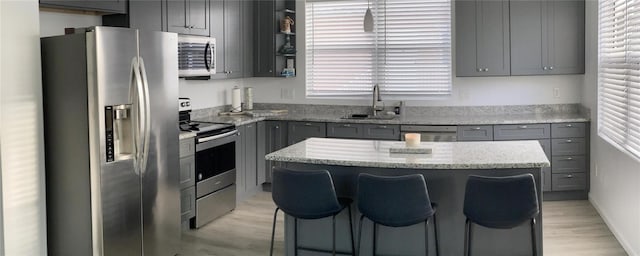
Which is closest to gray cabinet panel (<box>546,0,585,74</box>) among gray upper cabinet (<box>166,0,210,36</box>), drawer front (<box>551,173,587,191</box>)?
drawer front (<box>551,173,587,191</box>)

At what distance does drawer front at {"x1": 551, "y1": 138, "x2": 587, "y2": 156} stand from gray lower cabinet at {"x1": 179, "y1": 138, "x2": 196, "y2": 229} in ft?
11.7

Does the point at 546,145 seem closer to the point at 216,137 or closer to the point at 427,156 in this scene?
the point at 427,156

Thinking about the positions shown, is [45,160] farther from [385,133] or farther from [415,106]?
[415,106]

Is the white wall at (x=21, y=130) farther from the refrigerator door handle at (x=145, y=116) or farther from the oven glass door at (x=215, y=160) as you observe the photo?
the oven glass door at (x=215, y=160)

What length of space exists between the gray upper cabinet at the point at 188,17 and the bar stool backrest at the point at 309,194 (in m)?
2.28

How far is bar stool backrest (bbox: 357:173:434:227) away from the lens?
3.16 metres

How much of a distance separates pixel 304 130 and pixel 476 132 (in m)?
1.83

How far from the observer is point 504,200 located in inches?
122

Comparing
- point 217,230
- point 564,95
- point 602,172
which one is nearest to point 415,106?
point 564,95

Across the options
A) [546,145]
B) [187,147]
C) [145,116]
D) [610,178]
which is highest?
[145,116]

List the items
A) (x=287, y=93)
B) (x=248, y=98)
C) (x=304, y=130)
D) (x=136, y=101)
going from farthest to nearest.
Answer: (x=287, y=93) → (x=248, y=98) → (x=304, y=130) → (x=136, y=101)

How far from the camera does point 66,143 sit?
3.59m

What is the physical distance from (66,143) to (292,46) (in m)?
3.64

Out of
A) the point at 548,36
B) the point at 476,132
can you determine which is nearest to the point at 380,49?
the point at 476,132
